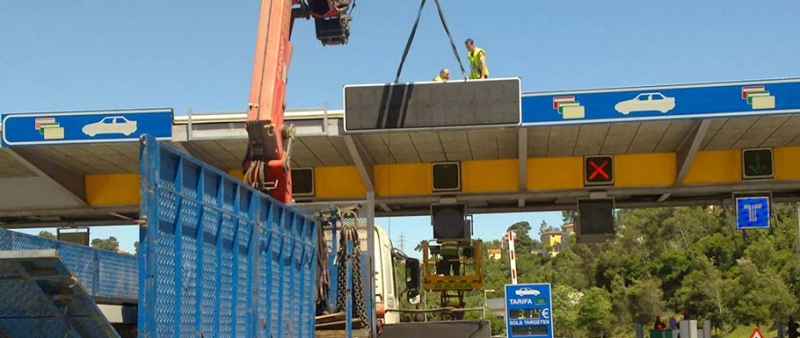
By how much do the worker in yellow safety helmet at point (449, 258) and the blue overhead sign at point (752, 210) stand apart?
5405mm

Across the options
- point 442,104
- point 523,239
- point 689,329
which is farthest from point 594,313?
point 523,239

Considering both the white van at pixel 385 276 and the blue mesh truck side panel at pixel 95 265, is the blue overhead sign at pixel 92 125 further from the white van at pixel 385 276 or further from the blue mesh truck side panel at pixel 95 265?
the blue mesh truck side panel at pixel 95 265

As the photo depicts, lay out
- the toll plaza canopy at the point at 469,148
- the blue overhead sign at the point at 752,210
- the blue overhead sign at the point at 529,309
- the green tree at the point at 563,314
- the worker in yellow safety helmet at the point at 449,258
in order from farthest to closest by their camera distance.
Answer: the green tree at the point at 563,314, the blue overhead sign at the point at 529,309, the worker in yellow safety helmet at the point at 449,258, the blue overhead sign at the point at 752,210, the toll plaza canopy at the point at 469,148

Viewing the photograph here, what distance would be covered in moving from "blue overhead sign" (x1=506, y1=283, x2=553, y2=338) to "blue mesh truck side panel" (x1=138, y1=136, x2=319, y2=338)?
11.1 m

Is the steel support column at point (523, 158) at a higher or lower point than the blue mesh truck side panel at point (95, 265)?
higher

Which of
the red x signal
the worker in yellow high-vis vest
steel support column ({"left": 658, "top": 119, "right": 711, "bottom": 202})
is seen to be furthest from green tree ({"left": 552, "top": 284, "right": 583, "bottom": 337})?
the worker in yellow high-vis vest

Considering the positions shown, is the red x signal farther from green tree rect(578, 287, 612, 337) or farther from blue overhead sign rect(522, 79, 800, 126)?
green tree rect(578, 287, 612, 337)

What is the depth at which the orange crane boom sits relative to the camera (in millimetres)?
13438

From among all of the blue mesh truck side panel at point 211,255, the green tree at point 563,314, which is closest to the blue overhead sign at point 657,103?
the blue mesh truck side panel at point 211,255

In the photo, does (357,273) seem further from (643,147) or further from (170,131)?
(643,147)

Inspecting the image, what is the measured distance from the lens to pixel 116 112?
57.7ft

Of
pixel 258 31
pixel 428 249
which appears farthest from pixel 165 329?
pixel 428 249

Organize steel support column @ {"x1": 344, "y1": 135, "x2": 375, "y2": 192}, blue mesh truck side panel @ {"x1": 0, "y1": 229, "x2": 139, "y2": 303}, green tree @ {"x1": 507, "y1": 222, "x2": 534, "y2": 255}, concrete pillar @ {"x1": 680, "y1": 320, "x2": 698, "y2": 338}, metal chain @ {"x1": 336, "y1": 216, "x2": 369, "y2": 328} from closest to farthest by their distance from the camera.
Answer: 1. blue mesh truck side panel @ {"x1": 0, "y1": 229, "x2": 139, "y2": 303}
2. metal chain @ {"x1": 336, "y1": 216, "x2": 369, "y2": 328}
3. steel support column @ {"x1": 344, "y1": 135, "x2": 375, "y2": 192}
4. concrete pillar @ {"x1": 680, "y1": 320, "x2": 698, "y2": 338}
5. green tree @ {"x1": 507, "y1": 222, "x2": 534, "y2": 255}

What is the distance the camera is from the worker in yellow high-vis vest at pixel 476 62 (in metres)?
17.5
